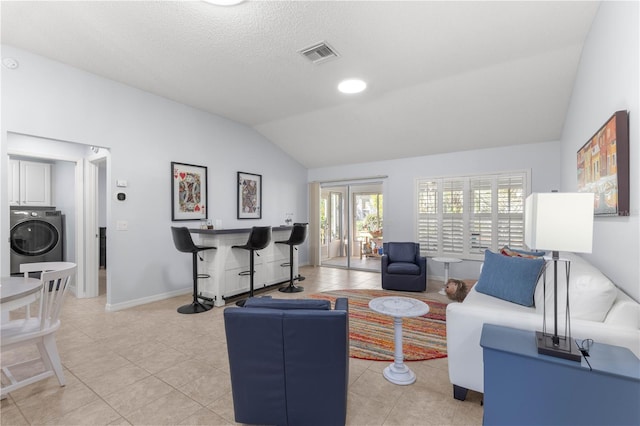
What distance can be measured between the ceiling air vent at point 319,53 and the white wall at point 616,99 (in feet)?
7.02

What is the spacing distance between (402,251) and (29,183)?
6.31 meters

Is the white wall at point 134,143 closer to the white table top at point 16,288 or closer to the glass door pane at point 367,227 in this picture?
the white table top at point 16,288

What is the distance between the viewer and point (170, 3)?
2410 mm

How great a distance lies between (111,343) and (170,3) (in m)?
3.04

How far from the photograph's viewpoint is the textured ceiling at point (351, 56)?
8.29ft

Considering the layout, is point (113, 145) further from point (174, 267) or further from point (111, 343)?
point (111, 343)

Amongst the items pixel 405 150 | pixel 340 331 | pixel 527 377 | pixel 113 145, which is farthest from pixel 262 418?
pixel 405 150

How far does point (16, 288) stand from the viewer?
187cm

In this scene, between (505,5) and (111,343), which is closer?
(505,5)

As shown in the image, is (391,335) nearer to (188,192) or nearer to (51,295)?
(51,295)

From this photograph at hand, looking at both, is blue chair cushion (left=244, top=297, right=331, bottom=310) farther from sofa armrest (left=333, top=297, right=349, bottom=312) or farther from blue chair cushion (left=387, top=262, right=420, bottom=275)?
blue chair cushion (left=387, top=262, right=420, bottom=275)

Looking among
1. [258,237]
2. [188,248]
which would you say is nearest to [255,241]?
[258,237]

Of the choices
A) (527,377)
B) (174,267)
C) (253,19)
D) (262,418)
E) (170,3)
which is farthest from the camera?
(174,267)

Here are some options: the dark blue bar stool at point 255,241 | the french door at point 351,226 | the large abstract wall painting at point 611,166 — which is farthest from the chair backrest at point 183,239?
the large abstract wall painting at point 611,166
